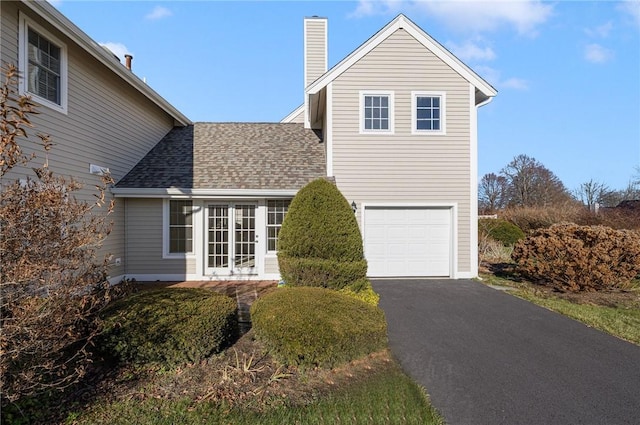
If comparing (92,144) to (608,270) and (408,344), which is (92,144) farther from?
(608,270)

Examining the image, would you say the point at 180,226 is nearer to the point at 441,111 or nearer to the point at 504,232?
the point at 441,111

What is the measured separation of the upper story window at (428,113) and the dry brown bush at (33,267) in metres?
9.01

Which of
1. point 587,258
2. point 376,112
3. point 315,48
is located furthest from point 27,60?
point 587,258

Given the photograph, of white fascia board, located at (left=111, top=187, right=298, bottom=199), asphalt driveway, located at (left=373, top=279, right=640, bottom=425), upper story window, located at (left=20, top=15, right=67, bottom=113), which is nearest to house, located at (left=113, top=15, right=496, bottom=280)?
white fascia board, located at (left=111, top=187, right=298, bottom=199)

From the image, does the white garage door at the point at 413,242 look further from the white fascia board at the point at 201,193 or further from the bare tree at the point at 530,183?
the bare tree at the point at 530,183

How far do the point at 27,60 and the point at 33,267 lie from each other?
5659 mm

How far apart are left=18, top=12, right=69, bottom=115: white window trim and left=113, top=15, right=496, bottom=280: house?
304cm

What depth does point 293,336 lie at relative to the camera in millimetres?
4250

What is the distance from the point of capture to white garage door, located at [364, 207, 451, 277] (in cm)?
1020

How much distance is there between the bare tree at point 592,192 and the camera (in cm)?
3259

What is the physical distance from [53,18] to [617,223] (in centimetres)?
1777

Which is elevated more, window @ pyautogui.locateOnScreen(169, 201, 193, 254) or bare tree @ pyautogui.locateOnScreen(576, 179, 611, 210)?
bare tree @ pyautogui.locateOnScreen(576, 179, 611, 210)

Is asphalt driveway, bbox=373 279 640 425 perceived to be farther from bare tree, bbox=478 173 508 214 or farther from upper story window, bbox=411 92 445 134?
bare tree, bbox=478 173 508 214

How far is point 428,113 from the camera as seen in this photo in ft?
33.3
